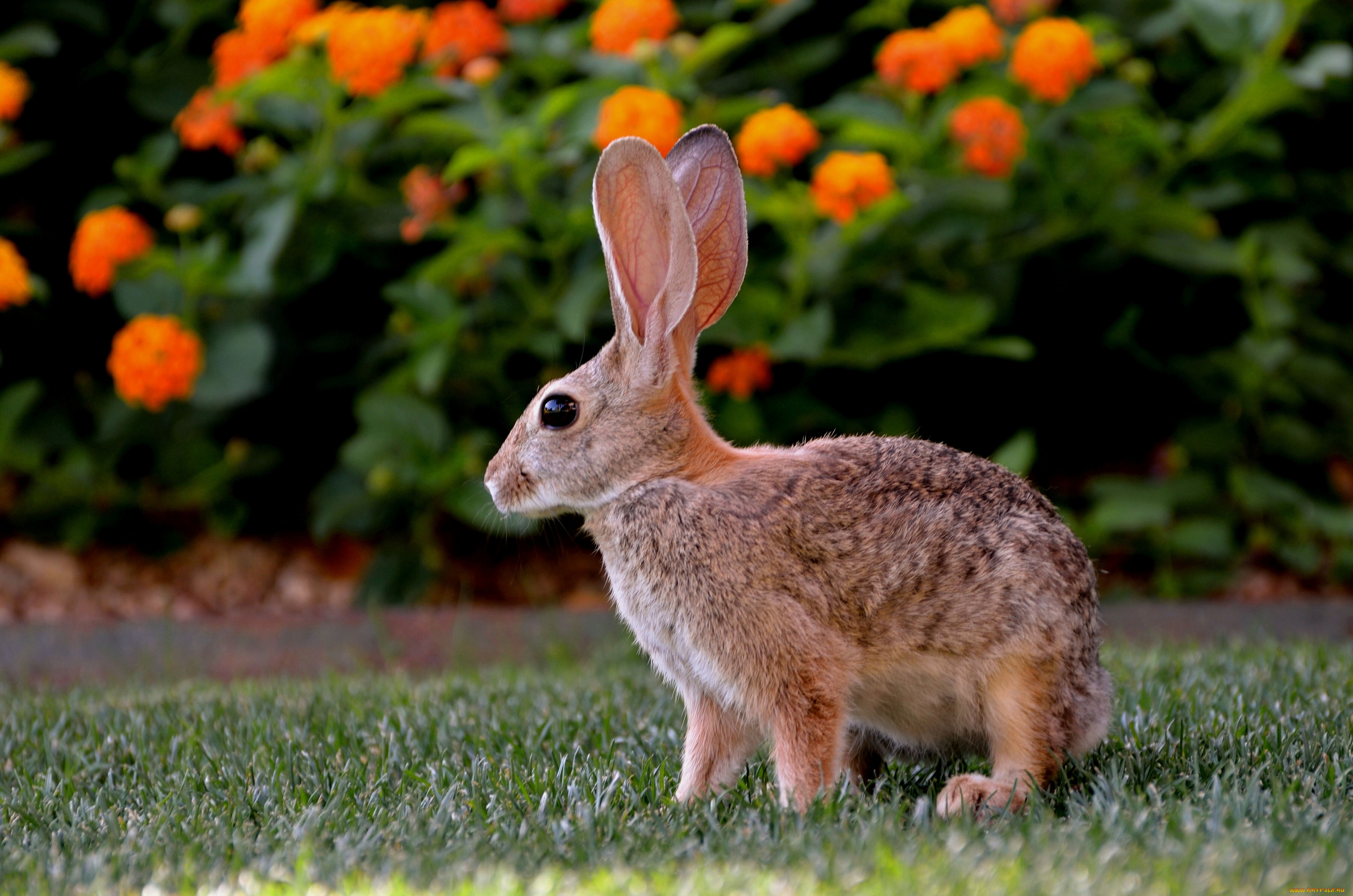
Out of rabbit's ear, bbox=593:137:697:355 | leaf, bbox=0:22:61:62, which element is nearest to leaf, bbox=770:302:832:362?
rabbit's ear, bbox=593:137:697:355

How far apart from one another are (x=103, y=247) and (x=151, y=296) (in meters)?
0.30

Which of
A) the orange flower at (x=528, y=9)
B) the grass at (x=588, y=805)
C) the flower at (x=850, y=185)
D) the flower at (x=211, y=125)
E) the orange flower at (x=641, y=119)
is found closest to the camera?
the grass at (x=588, y=805)

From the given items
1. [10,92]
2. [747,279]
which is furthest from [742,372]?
[10,92]

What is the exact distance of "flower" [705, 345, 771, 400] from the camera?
15.4 ft

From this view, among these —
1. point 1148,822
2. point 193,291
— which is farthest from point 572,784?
point 193,291

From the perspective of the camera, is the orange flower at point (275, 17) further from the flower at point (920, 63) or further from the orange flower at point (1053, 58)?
the orange flower at point (1053, 58)

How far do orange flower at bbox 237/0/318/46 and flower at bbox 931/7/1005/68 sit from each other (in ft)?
7.37

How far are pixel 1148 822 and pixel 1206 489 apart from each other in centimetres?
339

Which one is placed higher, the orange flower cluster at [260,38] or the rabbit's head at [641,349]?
the orange flower cluster at [260,38]

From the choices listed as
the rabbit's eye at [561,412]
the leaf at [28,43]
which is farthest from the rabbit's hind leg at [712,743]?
the leaf at [28,43]

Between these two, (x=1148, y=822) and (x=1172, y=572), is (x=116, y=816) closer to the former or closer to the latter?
(x=1148, y=822)

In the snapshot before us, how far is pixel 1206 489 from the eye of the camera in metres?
5.11

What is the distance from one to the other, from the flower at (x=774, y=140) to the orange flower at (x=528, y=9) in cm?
107

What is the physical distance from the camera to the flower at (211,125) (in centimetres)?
479
